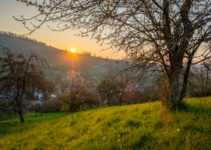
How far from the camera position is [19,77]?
13.4 metres

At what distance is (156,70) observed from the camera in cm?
401

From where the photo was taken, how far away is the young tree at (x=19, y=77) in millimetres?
13047

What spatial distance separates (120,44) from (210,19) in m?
2.24

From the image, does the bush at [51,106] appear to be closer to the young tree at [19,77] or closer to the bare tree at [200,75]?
the young tree at [19,77]

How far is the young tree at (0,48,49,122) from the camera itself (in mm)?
13047

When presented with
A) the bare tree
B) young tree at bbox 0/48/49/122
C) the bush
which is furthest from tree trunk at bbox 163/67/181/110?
the bush

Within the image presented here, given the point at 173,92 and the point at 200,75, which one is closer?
the point at 200,75

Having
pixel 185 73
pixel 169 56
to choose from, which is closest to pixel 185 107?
pixel 185 73

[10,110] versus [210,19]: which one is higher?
[210,19]

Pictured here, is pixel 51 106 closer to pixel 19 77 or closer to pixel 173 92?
pixel 19 77

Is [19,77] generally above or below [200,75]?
below

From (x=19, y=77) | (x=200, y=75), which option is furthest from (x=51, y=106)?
(x=200, y=75)

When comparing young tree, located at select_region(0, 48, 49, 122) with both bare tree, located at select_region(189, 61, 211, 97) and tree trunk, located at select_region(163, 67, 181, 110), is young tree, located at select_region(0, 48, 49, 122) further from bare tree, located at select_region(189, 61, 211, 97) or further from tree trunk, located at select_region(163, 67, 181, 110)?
bare tree, located at select_region(189, 61, 211, 97)

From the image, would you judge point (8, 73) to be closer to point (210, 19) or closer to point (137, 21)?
point (137, 21)
